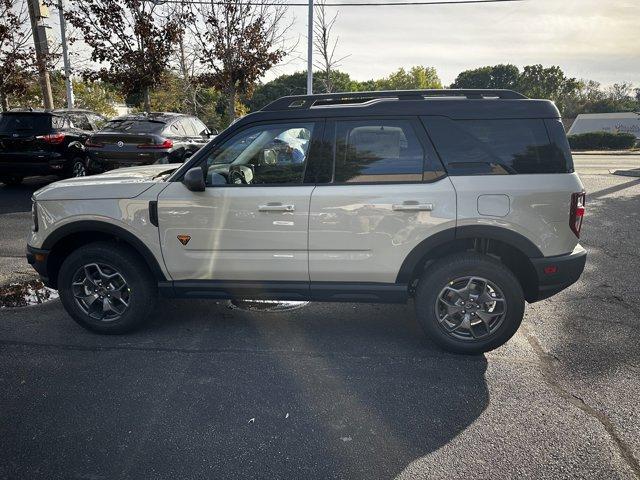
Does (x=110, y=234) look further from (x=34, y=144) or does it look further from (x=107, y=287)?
(x=34, y=144)

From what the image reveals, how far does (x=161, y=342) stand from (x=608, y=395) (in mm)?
3342

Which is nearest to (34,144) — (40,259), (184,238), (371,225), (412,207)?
(40,259)

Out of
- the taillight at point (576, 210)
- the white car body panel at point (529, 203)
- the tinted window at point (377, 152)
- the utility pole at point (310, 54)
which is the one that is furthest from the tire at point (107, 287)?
the utility pole at point (310, 54)

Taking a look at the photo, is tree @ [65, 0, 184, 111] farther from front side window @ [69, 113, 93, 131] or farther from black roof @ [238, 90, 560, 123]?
black roof @ [238, 90, 560, 123]

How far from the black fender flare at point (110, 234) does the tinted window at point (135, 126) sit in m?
6.44

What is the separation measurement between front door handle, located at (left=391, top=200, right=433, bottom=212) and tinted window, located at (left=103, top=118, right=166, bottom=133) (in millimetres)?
7762

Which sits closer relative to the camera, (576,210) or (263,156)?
(576,210)

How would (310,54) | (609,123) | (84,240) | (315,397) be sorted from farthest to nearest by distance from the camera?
(609,123)
(310,54)
(84,240)
(315,397)

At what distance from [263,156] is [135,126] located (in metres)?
7.34

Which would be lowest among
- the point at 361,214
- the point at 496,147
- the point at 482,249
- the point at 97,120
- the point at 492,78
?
the point at 482,249

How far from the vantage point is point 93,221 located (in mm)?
3855

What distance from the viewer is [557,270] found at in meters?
3.52

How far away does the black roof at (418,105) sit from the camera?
349cm

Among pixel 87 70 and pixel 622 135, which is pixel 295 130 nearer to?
pixel 87 70
